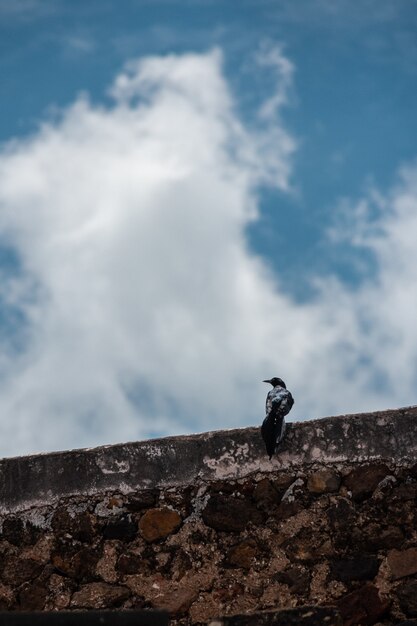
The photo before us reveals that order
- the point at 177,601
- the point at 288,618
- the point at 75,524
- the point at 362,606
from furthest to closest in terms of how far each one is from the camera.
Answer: the point at 75,524
the point at 177,601
the point at 362,606
the point at 288,618

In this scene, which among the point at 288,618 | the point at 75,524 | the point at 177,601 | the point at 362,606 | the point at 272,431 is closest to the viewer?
the point at 288,618

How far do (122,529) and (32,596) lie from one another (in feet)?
1.72

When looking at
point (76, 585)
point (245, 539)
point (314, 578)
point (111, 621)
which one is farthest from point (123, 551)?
point (111, 621)

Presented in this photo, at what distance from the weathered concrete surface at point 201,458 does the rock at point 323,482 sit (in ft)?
0.16

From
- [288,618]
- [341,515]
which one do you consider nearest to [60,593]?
[341,515]

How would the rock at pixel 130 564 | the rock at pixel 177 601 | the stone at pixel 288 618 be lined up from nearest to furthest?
the stone at pixel 288 618, the rock at pixel 177 601, the rock at pixel 130 564

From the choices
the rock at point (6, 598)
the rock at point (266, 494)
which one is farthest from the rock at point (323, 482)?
the rock at point (6, 598)

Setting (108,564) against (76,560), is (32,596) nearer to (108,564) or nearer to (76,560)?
(76,560)

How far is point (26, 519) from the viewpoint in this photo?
4.57 m

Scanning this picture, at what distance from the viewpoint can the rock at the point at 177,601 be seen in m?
4.27

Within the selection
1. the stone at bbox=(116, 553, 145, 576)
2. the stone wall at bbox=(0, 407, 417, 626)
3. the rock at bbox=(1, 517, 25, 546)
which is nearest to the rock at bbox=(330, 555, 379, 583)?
the stone wall at bbox=(0, 407, 417, 626)

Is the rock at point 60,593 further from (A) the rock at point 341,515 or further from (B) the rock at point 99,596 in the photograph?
(A) the rock at point 341,515

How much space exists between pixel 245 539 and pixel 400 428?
85cm

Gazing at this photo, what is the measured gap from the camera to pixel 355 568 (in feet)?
13.8
